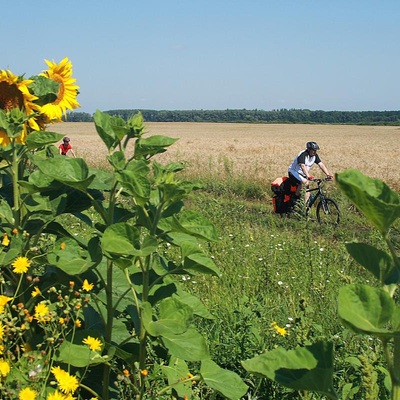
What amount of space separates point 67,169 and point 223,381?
888mm

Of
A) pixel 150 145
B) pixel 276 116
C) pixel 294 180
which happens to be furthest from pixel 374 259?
pixel 276 116

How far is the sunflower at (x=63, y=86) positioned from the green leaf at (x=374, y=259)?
2227mm

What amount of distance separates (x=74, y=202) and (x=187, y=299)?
0.56 meters

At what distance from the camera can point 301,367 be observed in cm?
94

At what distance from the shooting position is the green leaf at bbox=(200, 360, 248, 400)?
2.11 metres

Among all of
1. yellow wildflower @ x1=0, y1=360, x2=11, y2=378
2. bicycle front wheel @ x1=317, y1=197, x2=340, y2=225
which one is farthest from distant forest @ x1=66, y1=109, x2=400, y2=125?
yellow wildflower @ x1=0, y1=360, x2=11, y2=378

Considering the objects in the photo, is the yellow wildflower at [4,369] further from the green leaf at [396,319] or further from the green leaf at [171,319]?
the green leaf at [396,319]

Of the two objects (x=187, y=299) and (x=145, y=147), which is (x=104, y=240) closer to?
(x=145, y=147)

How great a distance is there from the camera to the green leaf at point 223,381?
2.11 meters

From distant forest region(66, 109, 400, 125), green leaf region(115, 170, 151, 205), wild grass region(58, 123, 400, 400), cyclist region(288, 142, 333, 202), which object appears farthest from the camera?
distant forest region(66, 109, 400, 125)

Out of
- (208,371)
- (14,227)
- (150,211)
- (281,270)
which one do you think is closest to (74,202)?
(14,227)

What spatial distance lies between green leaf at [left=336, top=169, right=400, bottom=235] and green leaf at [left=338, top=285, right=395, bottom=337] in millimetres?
99

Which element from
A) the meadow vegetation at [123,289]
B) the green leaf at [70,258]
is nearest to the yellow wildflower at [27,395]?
the meadow vegetation at [123,289]

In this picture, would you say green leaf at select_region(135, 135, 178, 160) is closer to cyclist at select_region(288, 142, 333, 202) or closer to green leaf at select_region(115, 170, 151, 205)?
green leaf at select_region(115, 170, 151, 205)
